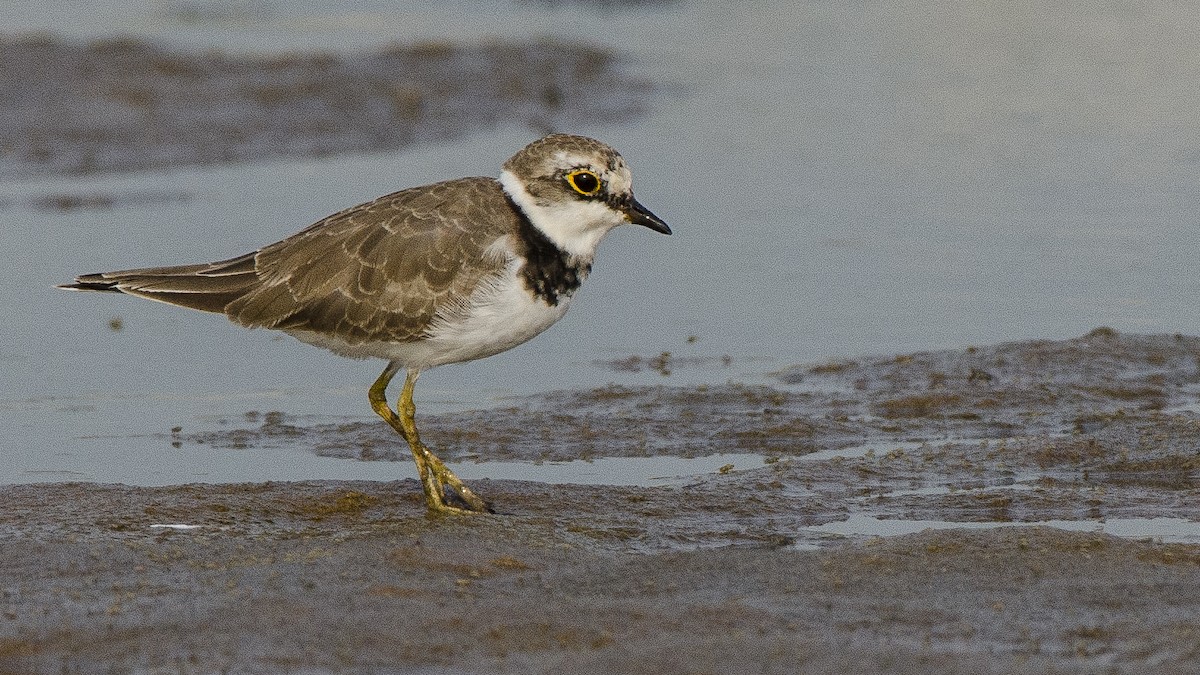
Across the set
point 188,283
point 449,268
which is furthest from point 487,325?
point 188,283

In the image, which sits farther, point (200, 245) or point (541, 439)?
point (200, 245)

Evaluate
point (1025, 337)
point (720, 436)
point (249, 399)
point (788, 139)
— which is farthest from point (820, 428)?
point (788, 139)

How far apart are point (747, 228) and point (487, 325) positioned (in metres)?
5.39

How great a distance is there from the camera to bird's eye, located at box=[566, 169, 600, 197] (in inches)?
317

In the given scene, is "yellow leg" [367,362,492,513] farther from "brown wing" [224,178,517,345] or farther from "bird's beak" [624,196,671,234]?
"bird's beak" [624,196,671,234]

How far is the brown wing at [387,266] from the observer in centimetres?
793

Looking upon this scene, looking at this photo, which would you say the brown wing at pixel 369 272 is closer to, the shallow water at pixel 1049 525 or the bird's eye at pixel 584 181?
the bird's eye at pixel 584 181

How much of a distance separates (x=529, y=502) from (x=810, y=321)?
356 centimetres

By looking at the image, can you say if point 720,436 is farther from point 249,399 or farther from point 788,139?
point 788,139

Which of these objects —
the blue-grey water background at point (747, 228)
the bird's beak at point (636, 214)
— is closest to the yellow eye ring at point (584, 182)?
the bird's beak at point (636, 214)

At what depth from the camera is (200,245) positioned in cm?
1246

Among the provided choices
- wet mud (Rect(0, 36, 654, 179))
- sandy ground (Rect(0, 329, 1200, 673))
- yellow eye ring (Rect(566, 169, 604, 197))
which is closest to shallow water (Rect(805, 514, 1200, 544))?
sandy ground (Rect(0, 329, 1200, 673))

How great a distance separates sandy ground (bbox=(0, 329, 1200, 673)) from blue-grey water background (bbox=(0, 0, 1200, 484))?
0.82 m

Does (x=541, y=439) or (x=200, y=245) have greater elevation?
(x=200, y=245)
